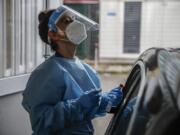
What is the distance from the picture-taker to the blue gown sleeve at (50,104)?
7.48 feet

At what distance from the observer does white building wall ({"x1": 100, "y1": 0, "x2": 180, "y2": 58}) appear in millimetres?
13359

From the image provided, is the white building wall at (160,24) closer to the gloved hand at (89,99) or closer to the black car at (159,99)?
the gloved hand at (89,99)

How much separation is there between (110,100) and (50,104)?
0.32 m

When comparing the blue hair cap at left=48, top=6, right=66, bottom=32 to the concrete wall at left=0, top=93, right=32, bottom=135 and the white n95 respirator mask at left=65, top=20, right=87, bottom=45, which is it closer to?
the white n95 respirator mask at left=65, top=20, right=87, bottom=45

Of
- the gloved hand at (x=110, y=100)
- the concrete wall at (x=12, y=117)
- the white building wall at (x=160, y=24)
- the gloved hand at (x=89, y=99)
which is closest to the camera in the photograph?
the gloved hand at (x=89, y=99)

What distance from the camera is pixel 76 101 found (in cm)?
229

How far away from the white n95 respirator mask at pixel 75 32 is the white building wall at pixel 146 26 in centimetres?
1077

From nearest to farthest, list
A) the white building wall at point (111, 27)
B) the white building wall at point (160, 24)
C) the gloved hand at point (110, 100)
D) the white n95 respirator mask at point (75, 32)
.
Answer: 1. the gloved hand at point (110, 100)
2. the white n95 respirator mask at point (75, 32)
3. the white building wall at point (160, 24)
4. the white building wall at point (111, 27)

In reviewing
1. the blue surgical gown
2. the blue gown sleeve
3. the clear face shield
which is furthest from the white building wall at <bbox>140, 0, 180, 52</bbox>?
the blue gown sleeve

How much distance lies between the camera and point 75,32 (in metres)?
2.59

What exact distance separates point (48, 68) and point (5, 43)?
172 centimetres

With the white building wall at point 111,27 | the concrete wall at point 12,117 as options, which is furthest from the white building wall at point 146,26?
the concrete wall at point 12,117

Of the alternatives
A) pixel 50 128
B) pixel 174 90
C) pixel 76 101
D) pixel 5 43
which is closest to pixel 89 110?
pixel 76 101

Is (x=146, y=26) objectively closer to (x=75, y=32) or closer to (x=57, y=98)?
(x=75, y=32)
